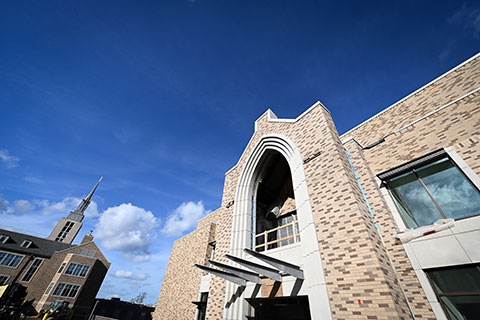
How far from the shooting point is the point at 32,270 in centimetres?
3216

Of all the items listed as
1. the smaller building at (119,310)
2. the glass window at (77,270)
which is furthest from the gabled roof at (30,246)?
the smaller building at (119,310)

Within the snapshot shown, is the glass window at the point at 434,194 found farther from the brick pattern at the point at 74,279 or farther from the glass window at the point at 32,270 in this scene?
the glass window at the point at 32,270

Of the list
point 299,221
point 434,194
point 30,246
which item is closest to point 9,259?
point 30,246

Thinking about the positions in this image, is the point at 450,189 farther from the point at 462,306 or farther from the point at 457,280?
the point at 462,306

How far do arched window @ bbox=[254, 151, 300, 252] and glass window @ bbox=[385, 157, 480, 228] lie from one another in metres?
5.34

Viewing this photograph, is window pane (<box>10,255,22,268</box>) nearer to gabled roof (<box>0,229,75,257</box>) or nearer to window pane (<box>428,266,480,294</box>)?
gabled roof (<box>0,229,75,257</box>)

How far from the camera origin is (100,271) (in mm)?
38562

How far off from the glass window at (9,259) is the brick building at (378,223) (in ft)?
140

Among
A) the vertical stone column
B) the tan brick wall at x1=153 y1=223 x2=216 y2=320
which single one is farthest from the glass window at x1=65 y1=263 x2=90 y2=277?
the vertical stone column

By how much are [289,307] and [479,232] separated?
26.0 feet

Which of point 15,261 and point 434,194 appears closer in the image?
point 434,194

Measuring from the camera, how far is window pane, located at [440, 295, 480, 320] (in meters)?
4.51

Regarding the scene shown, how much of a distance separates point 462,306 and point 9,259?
5200 cm

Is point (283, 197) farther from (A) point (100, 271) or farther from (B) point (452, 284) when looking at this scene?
(A) point (100, 271)
